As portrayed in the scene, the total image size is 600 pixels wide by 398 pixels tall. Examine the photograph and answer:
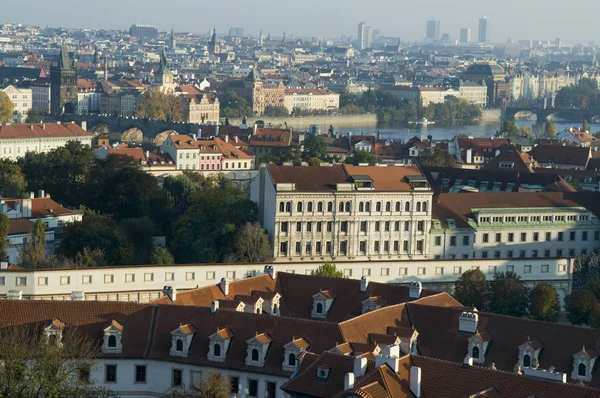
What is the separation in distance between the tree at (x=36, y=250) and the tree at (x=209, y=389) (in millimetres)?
14572

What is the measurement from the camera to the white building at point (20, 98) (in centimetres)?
11462

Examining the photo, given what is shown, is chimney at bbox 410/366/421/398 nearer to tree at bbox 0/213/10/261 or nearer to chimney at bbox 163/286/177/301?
chimney at bbox 163/286/177/301

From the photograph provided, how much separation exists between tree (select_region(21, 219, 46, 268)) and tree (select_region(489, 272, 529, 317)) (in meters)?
10.3

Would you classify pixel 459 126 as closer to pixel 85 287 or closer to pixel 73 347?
pixel 85 287

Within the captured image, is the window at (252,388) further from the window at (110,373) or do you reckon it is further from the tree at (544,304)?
the tree at (544,304)

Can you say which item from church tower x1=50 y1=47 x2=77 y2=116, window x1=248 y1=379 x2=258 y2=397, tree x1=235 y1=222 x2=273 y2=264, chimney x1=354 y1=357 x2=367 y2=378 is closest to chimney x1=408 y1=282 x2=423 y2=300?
window x1=248 y1=379 x2=258 y2=397

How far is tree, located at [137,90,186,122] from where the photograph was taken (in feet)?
366

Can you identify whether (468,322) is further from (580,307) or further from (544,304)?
(544,304)

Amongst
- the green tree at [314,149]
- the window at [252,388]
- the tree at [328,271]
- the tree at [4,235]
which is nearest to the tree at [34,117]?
the green tree at [314,149]

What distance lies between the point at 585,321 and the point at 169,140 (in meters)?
35.5

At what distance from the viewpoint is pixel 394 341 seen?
24.6 m

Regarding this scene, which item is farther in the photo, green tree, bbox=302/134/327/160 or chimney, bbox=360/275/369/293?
green tree, bbox=302/134/327/160

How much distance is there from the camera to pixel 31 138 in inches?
2820

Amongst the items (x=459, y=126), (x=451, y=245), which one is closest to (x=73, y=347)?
(x=451, y=245)
